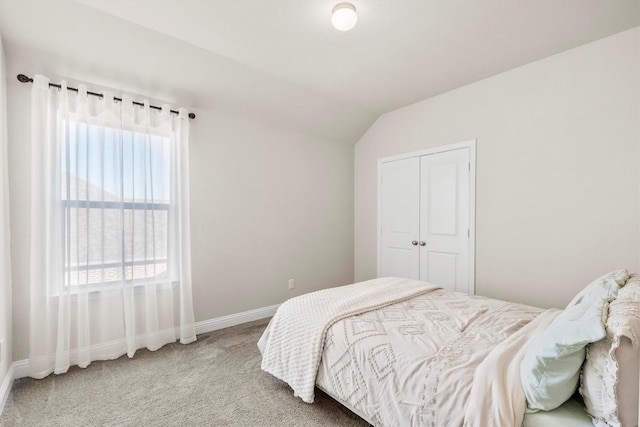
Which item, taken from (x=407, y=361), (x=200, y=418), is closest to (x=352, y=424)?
(x=407, y=361)

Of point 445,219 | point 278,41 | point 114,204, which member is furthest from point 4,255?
point 445,219

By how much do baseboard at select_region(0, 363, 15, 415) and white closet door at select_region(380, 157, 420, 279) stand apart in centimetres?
364

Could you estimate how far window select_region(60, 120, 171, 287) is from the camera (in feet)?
7.70

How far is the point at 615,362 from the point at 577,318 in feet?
1.01

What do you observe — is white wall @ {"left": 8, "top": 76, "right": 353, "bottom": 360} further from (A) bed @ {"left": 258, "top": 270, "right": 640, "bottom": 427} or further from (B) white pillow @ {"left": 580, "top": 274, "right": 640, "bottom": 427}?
(B) white pillow @ {"left": 580, "top": 274, "right": 640, "bottom": 427}

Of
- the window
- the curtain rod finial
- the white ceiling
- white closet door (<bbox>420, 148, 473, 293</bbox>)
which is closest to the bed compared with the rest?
white closet door (<bbox>420, 148, 473, 293</bbox>)

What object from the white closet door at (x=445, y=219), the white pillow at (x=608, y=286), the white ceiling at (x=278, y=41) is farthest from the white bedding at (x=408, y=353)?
the white ceiling at (x=278, y=41)

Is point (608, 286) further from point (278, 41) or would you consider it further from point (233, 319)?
point (233, 319)

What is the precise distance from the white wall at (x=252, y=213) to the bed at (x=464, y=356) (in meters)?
1.33

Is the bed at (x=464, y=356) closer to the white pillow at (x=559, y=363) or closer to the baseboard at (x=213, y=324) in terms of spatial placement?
the white pillow at (x=559, y=363)

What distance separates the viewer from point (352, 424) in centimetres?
173

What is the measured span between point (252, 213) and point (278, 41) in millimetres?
1832

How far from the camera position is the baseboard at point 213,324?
207cm

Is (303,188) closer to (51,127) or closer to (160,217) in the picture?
(160,217)
